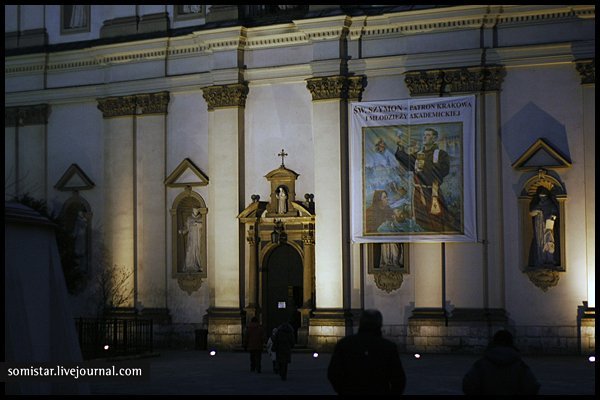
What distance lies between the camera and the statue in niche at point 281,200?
116 ft

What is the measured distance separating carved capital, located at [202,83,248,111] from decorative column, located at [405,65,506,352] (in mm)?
5975

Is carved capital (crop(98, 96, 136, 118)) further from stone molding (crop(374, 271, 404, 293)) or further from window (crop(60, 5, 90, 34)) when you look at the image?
stone molding (crop(374, 271, 404, 293))

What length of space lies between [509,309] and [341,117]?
24.3 ft

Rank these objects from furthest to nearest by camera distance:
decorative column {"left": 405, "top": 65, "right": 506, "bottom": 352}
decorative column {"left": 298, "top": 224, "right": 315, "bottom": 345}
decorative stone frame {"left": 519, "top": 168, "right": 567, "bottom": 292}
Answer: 1. decorative column {"left": 298, "top": 224, "right": 315, "bottom": 345}
2. decorative column {"left": 405, "top": 65, "right": 506, "bottom": 352}
3. decorative stone frame {"left": 519, "top": 168, "right": 567, "bottom": 292}

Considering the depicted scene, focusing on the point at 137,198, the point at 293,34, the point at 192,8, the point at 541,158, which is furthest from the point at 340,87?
the point at 137,198

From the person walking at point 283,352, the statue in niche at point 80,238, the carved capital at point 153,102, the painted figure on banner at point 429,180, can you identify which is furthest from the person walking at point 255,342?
the statue in niche at point 80,238

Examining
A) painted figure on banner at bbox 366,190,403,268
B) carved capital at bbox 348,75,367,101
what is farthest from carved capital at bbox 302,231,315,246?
carved capital at bbox 348,75,367,101

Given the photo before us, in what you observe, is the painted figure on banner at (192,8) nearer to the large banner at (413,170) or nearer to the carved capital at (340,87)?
→ the carved capital at (340,87)

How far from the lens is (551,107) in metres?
32.8

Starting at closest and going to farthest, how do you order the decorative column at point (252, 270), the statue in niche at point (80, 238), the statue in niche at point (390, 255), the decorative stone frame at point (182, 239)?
1. the statue in niche at point (390, 255)
2. the decorative column at point (252, 270)
3. the decorative stone frame at point (182, 239)
4. the statue in niche at point (80, 238)

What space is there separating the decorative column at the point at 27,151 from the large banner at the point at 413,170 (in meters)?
11.4

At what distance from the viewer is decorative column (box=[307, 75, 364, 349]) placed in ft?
112

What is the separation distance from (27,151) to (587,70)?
18.9m

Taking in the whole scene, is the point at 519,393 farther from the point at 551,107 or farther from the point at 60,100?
the point at 60,100
